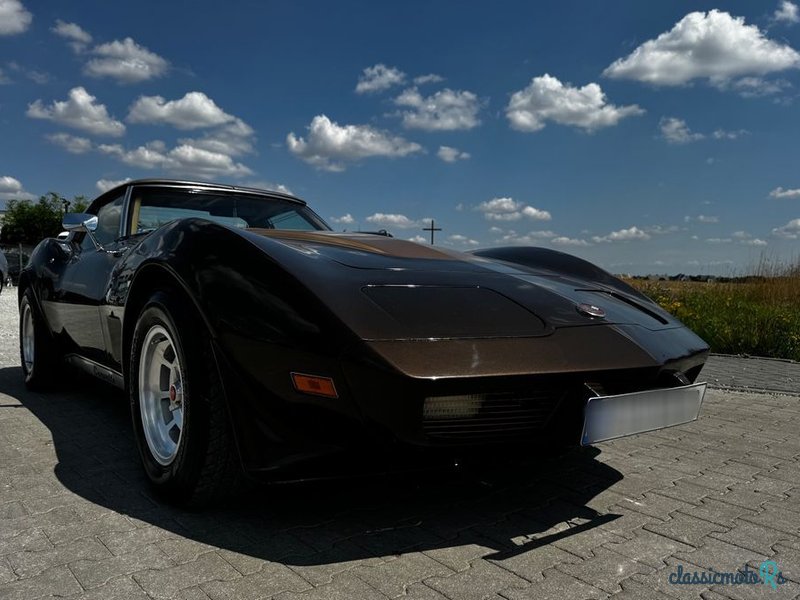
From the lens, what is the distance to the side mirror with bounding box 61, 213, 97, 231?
3.51m

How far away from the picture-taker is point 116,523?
2.06 m

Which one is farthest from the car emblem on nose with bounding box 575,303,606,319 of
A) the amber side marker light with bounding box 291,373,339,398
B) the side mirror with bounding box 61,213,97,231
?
the side mirror with bounding box 61,213,97,231

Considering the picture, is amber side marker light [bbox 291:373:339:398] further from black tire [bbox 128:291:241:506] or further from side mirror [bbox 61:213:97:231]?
side mirror [bbox 61:213:97:231]

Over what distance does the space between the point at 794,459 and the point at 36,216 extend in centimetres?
4139

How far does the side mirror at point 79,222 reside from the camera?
3.51 m

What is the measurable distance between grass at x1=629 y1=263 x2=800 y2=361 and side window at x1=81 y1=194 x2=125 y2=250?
628 cm

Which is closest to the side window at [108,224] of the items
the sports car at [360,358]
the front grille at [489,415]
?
the sports car at [360,358]

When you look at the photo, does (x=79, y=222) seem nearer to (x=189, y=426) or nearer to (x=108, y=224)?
(x=108, y=224)

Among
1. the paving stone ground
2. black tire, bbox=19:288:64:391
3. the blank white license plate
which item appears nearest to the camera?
the paving stone ground

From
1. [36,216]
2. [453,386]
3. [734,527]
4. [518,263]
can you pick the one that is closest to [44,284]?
[518,263]

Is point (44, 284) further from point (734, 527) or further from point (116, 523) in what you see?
point (734, 527)

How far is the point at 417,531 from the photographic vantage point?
2.01 m

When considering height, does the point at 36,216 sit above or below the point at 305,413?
above

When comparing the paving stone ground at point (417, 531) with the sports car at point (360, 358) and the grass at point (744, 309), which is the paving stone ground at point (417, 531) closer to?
the sports car at point (360, 358)
